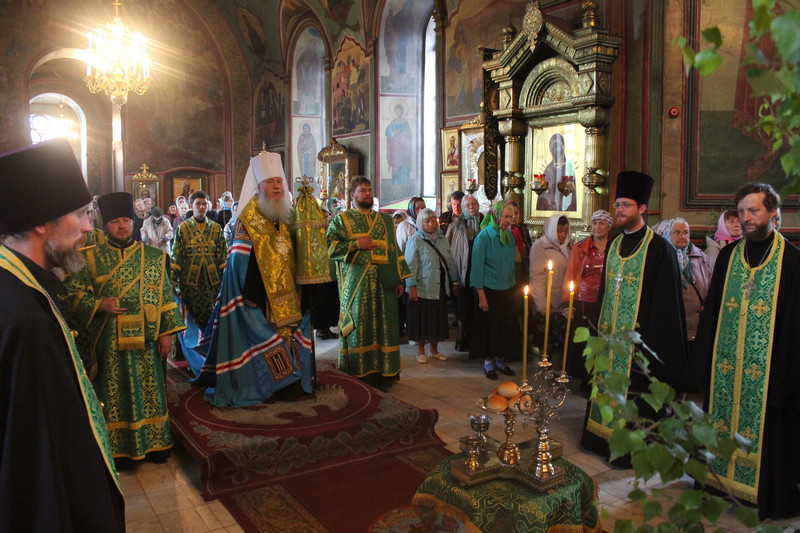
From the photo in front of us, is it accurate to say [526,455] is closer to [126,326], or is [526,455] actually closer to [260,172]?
[126,326]

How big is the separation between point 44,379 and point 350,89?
44.1 feet

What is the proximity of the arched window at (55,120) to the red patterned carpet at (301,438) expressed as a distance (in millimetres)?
18709

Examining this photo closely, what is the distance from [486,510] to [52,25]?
1758 centimetres

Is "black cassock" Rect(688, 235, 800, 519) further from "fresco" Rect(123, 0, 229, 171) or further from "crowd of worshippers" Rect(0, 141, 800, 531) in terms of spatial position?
"fresco" Rect(123, 0, 229, 171)

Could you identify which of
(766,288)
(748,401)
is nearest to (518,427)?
(748,401)

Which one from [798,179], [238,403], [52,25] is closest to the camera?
[798,179]

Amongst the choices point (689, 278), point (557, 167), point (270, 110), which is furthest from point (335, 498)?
point (270, 110)

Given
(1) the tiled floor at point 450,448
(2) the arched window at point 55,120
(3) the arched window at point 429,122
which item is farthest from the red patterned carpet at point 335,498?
(2) the arched window at point 55,120

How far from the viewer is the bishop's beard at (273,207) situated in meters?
5.00

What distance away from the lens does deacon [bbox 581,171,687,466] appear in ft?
13.9

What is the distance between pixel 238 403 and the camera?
16.3 ft

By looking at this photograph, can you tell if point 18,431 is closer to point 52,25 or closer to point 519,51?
point 519,51

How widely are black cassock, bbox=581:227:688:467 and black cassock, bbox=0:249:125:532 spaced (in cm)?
334

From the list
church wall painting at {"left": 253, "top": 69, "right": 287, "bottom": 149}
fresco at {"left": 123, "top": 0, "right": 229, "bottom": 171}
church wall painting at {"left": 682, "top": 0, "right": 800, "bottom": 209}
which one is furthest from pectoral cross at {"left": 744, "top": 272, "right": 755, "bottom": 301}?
fresco at {"left": 123, "top": 0, "right": 229, "bottom": 171}
